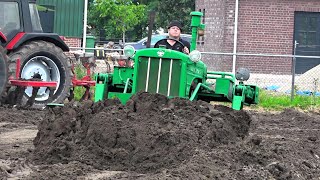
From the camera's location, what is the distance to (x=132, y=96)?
12039 mm

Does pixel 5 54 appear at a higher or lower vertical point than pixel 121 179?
higher

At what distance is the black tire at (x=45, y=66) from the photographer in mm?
17859

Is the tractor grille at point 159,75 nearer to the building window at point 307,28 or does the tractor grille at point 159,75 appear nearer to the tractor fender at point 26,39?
the tractor fender at point 26,39

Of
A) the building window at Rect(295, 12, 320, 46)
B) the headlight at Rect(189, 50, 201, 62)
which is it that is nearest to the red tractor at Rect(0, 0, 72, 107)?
the headlight at Rect(189, 50, 201, 62)

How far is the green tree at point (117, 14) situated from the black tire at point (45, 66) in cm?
2472

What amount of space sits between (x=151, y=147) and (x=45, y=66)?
8.63m

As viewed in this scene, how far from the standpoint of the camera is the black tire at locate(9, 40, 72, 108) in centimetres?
1786

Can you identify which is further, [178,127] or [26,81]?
[26,81]

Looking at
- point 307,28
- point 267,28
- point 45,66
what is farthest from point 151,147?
point 307,28

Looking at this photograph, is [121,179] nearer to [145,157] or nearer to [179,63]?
[145,157]

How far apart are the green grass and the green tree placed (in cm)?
2117

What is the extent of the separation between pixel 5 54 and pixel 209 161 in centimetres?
806

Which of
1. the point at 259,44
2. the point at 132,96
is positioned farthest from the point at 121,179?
the point at 259,44

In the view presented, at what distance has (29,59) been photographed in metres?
18.0
